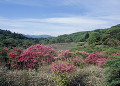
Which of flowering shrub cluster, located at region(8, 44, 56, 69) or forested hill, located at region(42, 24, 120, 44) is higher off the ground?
forested hill, located at region(42, 24, 120, 44)

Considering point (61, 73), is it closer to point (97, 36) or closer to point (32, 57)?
point (32, 57)

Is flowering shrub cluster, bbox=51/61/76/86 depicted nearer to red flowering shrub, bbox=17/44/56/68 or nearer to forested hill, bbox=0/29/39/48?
red flowering shrub, bbox=17/44/56/68

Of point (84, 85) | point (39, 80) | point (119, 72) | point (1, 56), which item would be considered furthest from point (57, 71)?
point (1, 56)

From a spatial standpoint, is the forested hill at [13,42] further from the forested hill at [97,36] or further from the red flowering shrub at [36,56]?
the forested hill at [97,36]

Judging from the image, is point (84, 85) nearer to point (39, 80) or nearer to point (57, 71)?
point (57, 71)

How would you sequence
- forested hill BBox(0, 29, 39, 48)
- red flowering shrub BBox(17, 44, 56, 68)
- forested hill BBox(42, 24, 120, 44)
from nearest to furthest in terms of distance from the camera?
red flowering shrub BBox(17, 44, 56, 68)
forested hill BBox(0, 29, 39, 48)
forested hill BBox(42, 24, 120, 44)

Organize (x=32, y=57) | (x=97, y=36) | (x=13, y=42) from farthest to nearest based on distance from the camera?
(x=97, y=36) → (x=13, y=42) → (x=32, y=57)

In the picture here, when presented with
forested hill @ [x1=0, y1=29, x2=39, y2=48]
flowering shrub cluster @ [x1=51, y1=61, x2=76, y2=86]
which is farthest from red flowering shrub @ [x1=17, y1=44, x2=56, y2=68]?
forested hill @ [x1=0, y1=29, x2=39, y2=48]

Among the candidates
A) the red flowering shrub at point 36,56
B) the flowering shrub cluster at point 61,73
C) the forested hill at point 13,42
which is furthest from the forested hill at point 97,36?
the flowering shrub cluster at point 61,73

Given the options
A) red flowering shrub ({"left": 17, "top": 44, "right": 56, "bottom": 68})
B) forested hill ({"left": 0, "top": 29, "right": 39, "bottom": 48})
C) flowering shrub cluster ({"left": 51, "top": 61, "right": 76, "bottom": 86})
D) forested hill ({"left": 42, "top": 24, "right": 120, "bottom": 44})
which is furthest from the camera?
forested hill ({"left": 42, "top": 24, "right": 120, "bottom": 44})

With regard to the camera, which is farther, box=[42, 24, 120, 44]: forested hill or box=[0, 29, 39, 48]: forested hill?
box=[42, 24, 120, 44]: forested hill

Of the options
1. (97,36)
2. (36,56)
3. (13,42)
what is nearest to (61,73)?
(36,56)

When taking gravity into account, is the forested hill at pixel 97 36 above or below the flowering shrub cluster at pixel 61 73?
above

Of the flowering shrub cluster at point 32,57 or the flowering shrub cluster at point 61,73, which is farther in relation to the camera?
the flowering shrub cluster at point 32,57
